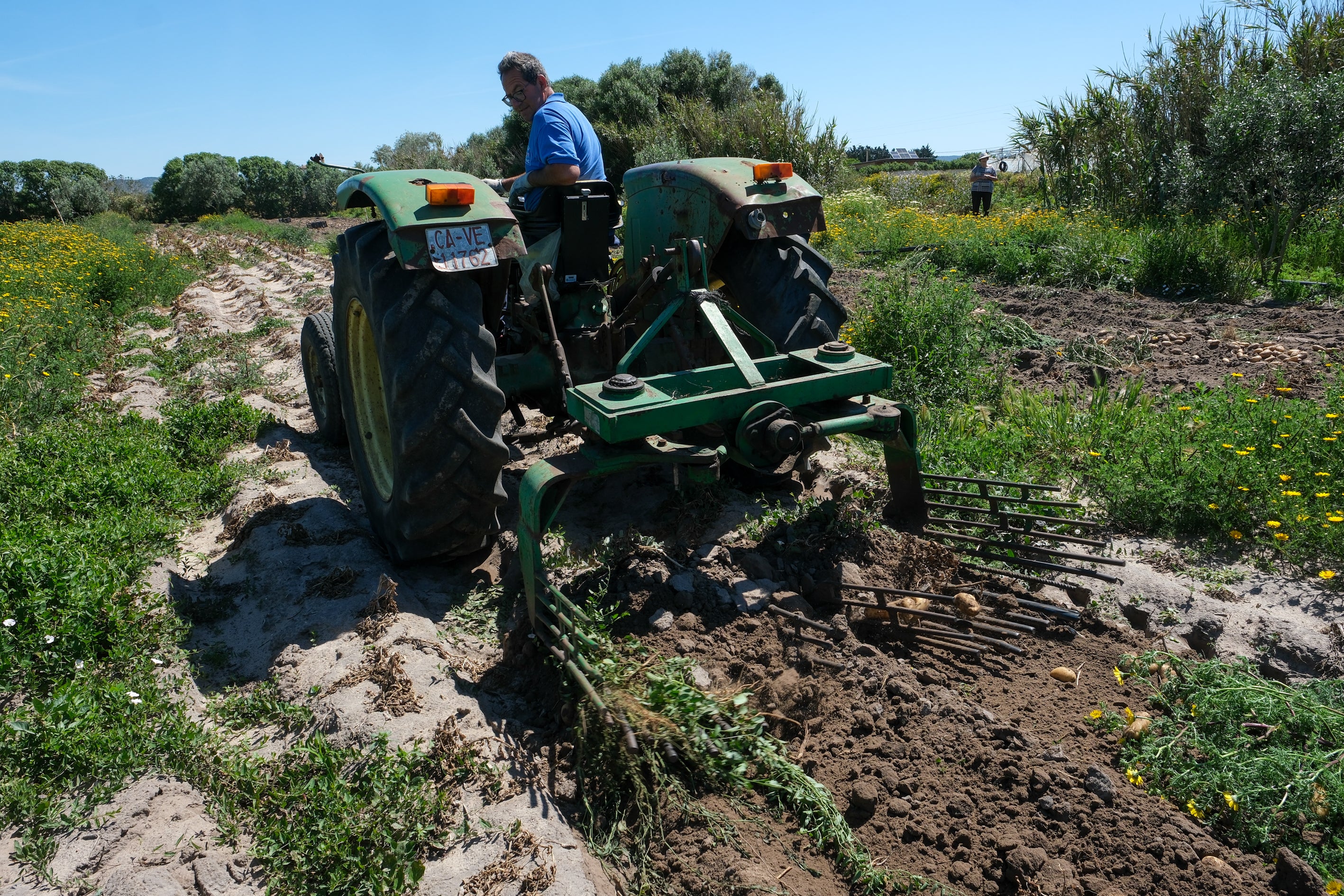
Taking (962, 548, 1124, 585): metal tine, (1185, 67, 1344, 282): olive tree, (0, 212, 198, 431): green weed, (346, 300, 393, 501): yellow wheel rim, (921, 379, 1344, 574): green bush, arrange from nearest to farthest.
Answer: (962, 548, 1124, 585): metal tine → (921, 379, 1344, 574): green bush → (346, 300, 393, 501): yellow wheel rim → (0, 212, 198, 431): green weed → (1185, 67, 1344, 282): olive tree

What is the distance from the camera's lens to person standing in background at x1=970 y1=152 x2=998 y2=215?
16109 millimetres

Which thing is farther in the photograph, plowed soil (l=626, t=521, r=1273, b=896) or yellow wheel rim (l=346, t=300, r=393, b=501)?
yellow wheel rim (l=346, t=300, r=393, b=501)

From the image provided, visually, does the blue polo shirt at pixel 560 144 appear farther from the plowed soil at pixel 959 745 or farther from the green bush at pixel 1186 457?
the green bush at pixel 1186 457

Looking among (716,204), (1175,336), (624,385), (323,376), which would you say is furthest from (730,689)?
(1175,336)

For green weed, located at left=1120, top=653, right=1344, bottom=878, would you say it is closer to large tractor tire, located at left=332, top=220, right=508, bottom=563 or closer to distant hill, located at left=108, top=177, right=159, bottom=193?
large tractor tire, located at left=332, top=220, right=508, bottom=563

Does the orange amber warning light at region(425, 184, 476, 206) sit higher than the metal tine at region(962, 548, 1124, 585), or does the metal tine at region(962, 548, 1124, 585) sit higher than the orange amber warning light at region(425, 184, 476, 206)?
the orange amber warning light at region(425, 184, 476, 206)

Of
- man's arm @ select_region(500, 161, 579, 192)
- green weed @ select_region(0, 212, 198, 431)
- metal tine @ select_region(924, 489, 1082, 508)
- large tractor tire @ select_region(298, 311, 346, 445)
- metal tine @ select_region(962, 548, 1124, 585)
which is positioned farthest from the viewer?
green weed @ select_region(0, 212, 198, 431)

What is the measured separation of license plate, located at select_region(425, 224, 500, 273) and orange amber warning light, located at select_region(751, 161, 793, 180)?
1.26 meters

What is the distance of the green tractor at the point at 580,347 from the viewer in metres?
2.84

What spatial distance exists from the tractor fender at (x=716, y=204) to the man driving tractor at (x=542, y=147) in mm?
Result: 294

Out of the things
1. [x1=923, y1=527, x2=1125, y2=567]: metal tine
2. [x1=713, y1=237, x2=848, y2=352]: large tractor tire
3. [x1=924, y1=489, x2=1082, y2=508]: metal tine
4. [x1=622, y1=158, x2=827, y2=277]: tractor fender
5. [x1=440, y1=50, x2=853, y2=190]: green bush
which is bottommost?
[x1=923, y1=527, x2=1125, y2=567]: metal tine

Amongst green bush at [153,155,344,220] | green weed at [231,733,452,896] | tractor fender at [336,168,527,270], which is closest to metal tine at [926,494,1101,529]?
tractor fender at [336,168,527,270]

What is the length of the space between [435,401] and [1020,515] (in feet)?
7.47

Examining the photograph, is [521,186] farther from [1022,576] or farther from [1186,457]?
[1186,457]
